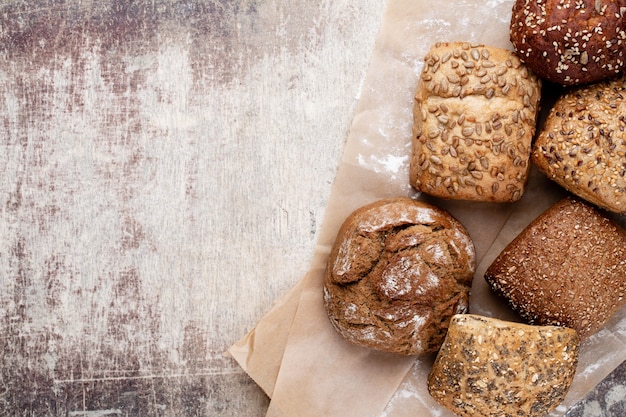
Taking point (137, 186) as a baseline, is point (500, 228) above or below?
above

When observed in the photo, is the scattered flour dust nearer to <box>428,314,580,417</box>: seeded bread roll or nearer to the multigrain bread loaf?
the multigrain bread loaf

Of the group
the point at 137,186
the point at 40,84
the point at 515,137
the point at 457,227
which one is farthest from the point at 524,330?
the point at 40,84

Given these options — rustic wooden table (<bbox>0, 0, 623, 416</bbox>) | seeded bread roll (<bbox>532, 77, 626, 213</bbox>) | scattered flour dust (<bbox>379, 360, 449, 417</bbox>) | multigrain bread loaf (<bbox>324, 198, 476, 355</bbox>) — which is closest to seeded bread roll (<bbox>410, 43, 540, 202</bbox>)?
seeded bread roll (<bbox>532, 77, 626, 213</bbox>)

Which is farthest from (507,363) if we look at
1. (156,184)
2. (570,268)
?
(156,184)

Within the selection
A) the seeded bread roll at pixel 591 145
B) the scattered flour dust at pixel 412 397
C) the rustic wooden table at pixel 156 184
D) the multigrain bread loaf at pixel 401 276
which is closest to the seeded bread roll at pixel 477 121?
the seeded bread roll at pixel 591 145

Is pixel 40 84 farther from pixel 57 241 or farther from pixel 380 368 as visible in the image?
pixel 380 368
